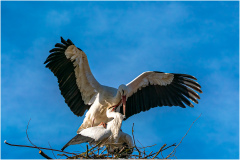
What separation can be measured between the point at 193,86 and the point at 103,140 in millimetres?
2617

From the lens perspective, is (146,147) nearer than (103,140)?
Yes

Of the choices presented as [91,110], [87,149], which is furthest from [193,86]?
[87,149]

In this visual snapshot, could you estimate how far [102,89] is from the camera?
7195 millimetres

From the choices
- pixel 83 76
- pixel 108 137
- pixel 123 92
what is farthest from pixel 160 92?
pixel 108 137

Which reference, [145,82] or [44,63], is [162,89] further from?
[44,63]

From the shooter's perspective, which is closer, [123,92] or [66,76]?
[123,92]

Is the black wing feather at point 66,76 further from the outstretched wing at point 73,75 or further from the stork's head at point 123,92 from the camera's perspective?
the stork's head at point 123,92

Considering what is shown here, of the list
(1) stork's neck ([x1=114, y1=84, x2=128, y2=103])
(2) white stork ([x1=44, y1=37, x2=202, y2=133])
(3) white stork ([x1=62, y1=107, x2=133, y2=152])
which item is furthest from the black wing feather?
(3) white stork ([x1=62, y1=107, x2=133, y2=152])

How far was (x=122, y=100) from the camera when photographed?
22.9 feet

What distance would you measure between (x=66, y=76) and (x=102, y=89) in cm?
72

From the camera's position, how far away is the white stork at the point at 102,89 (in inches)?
276

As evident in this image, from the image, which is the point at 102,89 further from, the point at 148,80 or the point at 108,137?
the point at 108,137

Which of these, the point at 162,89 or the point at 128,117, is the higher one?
the point at 162,89

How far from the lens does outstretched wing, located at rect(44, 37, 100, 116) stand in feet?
23.0
